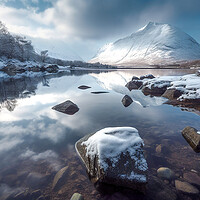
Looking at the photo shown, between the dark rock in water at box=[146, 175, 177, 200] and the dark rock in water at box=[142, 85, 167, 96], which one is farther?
the dark rock in water at box=[142, 85, 167, 96]

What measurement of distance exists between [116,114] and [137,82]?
14000 mm

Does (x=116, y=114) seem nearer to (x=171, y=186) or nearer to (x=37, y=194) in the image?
(x=171, y=186)

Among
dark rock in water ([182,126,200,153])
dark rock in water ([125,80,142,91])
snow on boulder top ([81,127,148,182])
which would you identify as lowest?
dark rock in water ([125,80,142,91])

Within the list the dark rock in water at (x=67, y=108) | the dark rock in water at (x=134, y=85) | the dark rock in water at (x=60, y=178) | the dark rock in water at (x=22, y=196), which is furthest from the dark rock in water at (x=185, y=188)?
the dark rock in water at (x=134, y=85)

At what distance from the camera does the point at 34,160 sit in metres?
3.85

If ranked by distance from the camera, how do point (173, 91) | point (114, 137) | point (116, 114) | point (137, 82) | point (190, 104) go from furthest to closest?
point (137, 82)
point (173, 91)
point (190, 104)
point (116, 114)
point (114, 137)

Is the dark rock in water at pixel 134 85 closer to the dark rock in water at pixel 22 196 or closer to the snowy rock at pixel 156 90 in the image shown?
the snowy rock at pixel 156 90

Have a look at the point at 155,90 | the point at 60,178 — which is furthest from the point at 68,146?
the point at 155,90

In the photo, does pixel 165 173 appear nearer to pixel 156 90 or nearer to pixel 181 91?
pixel 181 91

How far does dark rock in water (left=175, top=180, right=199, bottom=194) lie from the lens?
278 centimetres

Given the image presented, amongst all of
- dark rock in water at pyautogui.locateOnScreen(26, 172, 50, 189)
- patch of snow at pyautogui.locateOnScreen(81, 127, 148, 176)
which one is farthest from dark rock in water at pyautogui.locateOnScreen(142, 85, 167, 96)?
dark rock in water at pyautogui.locateOnScreen(26, 172, 50, 189)

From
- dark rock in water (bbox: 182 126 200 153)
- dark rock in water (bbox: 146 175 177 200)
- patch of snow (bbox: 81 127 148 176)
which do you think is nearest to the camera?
dark rock in water (bbox: 146 175 177 200)

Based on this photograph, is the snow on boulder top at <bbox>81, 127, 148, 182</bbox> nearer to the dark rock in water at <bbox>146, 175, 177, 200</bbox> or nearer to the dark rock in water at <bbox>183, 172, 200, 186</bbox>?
the dark rock in water at <bbox>146, 175, 177, 200</bbox>

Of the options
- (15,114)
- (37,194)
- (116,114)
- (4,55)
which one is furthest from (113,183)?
(4,55)
